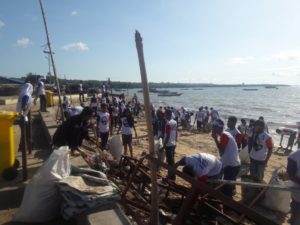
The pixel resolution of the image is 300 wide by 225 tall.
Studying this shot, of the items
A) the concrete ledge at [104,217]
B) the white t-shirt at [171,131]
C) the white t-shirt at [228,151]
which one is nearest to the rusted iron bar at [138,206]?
the concrete ledge at [104,217]

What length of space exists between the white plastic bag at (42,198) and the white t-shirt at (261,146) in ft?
16.2

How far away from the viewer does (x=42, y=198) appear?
3883 millimetres

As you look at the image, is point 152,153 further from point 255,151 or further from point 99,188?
point 255,151

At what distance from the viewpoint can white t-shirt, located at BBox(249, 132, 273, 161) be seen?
7.39 metres

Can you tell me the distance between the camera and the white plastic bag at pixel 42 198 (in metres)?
3.89

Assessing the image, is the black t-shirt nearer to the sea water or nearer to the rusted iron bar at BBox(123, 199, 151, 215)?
the rusted iron bar at BBox(123, 199, 151, 215)

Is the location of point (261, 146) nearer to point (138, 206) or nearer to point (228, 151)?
point (228, 151)

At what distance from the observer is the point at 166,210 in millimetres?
5109

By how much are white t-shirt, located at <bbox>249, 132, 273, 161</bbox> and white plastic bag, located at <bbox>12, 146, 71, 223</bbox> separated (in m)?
4.95

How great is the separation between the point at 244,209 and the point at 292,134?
16.2 meters

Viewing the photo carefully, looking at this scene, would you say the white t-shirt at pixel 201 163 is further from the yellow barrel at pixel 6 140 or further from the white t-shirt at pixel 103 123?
the white t-shirt at pixel 103 123

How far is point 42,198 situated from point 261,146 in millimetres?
5254

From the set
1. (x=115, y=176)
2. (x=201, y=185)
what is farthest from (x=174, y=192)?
(x=201, y=185)

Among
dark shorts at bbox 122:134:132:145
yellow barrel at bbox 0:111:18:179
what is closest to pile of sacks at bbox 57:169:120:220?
yellow barrel at bbox 0:111:18:179
